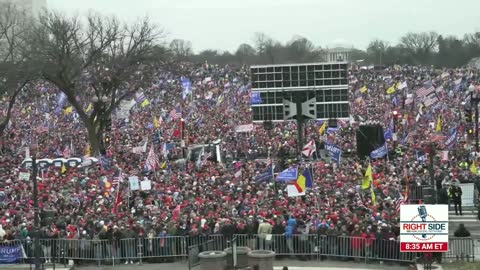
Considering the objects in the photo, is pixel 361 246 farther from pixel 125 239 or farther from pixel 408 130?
pixel 408 130

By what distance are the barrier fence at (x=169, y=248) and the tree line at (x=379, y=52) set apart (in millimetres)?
118791

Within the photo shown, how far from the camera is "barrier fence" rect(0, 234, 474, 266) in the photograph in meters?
20.9

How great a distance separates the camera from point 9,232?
22250 millimetres

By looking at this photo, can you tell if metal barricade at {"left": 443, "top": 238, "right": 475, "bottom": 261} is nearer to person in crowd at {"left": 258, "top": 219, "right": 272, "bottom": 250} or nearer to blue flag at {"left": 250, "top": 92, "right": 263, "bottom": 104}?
person in crowd at {"left": 258, "top": 219, "right": 272, "bottom": 250}

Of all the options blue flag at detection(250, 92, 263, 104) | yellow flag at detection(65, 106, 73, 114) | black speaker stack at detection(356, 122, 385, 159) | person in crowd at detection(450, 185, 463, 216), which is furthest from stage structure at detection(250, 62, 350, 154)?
yellow flag at detection(65, 106, 73, 114)

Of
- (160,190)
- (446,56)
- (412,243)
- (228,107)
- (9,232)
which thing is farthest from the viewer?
(446,56)

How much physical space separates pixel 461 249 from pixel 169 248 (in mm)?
8376

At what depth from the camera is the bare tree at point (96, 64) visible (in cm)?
4441

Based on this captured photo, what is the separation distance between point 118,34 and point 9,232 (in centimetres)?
3130

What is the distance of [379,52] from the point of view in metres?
161

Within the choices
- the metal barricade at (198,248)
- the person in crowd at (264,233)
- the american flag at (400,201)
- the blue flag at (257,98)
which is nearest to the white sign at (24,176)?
the metal barricade at (198,248)

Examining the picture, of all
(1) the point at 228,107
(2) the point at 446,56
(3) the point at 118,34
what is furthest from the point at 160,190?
(2) the point at 446,56

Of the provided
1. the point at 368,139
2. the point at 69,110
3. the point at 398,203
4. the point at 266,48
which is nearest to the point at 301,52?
the point at 266,48

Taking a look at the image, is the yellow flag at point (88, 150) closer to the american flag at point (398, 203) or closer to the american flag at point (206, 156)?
the american flag at point (206, 156)
